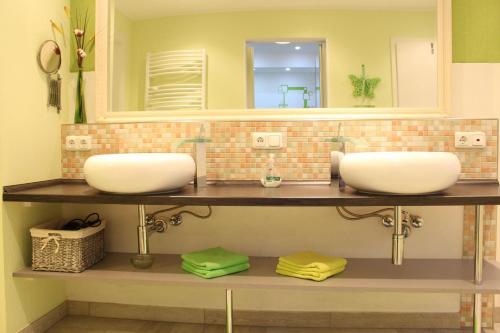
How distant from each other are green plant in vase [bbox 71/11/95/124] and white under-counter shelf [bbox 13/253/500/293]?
792 mm

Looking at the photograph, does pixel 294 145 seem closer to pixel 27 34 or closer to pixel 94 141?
pixel 94 141

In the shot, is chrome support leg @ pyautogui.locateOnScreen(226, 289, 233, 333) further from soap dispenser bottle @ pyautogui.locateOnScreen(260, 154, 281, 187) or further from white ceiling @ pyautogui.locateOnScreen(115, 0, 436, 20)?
white ceiling @ pyautogui.locateOnScreen(115, 0, 436, 20)

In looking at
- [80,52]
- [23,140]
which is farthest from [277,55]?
[23,140]

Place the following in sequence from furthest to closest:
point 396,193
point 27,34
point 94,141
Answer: point 94,141
point 27,34
point 396,193

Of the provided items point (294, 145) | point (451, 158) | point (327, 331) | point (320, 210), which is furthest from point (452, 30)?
point (327, 331)

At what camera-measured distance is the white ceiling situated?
192 centimetres

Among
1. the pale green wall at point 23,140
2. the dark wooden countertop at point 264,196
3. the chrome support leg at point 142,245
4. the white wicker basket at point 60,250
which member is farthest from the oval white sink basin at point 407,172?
the pale green wall at point 23,140

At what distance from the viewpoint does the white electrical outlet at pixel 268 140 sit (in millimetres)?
1918

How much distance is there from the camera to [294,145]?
76.1 inches

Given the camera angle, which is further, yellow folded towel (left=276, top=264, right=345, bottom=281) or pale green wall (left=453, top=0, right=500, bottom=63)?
pale green wall (left=453, top=0, right=500, bottom=63)

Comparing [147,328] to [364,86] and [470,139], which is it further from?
[470,139]

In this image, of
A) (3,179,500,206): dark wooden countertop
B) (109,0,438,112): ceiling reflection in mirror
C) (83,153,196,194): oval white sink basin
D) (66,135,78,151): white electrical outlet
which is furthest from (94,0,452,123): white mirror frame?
(83,153,196,194): oval white sink basin

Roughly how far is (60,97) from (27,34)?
0.34 metres

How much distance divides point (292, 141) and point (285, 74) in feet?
1.10
